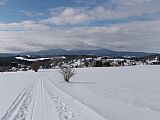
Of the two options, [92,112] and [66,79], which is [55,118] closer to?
[92,112]

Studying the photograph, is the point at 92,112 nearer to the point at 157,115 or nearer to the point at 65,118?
the point at 65,118

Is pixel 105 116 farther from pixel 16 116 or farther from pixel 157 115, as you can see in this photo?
pixel 16 116

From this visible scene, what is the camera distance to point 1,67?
571 feet

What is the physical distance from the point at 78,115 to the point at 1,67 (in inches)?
6620

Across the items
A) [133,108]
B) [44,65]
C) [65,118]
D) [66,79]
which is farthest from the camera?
[44,65]

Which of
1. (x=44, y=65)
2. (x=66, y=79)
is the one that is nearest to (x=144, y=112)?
(x=66, y=79)

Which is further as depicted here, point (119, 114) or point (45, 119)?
point (119, 114)

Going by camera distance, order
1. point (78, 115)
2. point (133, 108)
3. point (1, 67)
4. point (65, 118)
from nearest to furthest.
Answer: point (65, 118)
point (78, 115)
point (133, 108)
point (1, 67)

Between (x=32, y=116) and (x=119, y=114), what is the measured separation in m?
3.52

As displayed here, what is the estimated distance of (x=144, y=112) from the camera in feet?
41.0

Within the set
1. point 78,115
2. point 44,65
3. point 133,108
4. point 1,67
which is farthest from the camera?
point 44,65

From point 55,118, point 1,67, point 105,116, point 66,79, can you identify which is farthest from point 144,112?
point 1,67

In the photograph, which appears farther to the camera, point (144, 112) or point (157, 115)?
point (144, 112)

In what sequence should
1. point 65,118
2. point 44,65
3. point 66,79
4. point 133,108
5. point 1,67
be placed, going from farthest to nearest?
point 44,65 < point 1,67 < point 66,79 < point 133,108 < point 65,118
